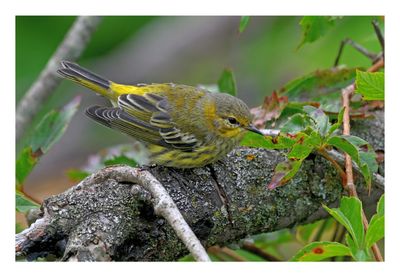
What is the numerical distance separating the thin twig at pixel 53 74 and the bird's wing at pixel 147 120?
0.47 meters

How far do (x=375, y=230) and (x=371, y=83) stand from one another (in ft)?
2.24

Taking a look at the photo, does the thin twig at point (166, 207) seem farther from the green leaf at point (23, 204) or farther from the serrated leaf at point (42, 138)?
the serrated leaf at point (42, 138)

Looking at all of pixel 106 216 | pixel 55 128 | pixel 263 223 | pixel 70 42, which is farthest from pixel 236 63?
pixel 106 216

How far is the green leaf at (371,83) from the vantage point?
7.59 ft

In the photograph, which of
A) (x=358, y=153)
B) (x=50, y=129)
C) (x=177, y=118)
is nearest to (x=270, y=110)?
(x=177, y=118)

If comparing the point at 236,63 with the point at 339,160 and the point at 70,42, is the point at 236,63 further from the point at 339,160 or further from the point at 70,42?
the point at 339,160

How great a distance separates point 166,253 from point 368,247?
0.72 metres

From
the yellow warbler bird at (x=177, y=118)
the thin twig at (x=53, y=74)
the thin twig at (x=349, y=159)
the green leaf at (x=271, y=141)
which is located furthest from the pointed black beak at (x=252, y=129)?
the thin twig at (x=53, y=74)

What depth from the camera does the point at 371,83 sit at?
91.5 inches

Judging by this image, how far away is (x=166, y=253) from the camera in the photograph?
2221 mm

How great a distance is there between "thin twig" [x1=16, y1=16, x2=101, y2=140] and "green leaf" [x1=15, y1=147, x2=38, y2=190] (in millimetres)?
668

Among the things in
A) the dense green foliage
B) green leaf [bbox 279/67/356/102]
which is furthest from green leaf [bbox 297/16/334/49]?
green leaf [bbox 279/67/356/102]
